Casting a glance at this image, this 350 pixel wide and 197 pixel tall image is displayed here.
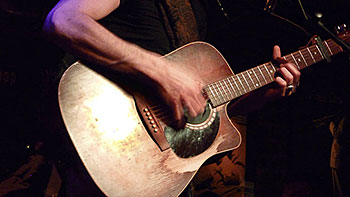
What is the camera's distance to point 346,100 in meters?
2.50

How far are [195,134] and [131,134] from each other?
354 mm

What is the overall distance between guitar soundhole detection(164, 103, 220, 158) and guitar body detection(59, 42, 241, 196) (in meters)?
0.03

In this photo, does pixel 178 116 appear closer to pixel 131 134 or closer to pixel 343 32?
pixel 131 134

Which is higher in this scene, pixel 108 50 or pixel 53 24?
pixel 53 24

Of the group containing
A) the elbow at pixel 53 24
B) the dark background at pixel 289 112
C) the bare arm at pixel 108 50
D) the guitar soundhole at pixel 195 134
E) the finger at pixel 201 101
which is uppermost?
the elbow at pixel 53 24

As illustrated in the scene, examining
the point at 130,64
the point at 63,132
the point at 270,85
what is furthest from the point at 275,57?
the point at 63,132

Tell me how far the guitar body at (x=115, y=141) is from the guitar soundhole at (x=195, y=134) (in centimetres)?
3

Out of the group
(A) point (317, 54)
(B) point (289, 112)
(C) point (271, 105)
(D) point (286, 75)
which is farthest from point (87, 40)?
(B) point (289, 112)

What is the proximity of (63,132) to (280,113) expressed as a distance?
2.31 meters

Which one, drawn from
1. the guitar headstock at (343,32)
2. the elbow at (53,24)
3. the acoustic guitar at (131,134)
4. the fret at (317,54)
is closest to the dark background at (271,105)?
the fret at (317,54)

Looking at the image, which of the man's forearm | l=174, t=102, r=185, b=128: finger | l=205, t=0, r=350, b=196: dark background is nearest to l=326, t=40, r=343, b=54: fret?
l=205, t=0, r=350, b=196: dark background

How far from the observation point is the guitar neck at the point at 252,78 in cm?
141

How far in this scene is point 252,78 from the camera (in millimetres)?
1600

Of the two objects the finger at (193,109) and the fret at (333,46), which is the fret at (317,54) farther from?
the finger at (193,109)
